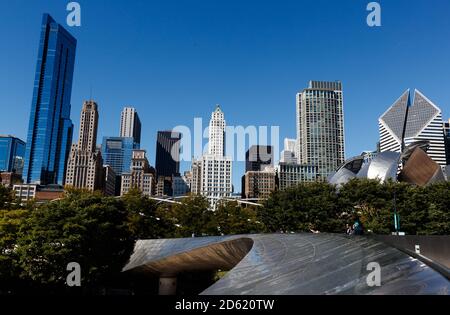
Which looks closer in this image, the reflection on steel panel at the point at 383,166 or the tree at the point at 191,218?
the tree at the point at 191,218

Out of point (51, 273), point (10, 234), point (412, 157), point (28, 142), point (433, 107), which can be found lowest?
point (51, 273)

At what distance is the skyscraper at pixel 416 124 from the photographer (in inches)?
7402

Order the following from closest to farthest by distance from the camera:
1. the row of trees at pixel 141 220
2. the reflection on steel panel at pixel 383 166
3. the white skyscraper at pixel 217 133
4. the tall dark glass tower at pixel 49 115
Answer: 1. the row of trees at pixel 141 220
2. the reflection on steel panel at pixel 383 166
3. the tall dark glass tower at pixel 49 115
4. the white skyscraper at pixel 217 133

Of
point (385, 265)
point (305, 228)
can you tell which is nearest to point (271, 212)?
point (305, 228)

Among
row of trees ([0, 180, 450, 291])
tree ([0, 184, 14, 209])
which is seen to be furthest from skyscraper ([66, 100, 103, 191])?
row of trees ([0, 180, 450, 291])

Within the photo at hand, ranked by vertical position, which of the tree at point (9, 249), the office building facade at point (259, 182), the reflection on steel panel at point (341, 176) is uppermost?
the office building facade at point (259, 182)

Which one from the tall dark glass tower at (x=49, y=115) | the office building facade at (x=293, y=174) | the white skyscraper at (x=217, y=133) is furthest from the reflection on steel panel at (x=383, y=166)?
the tall dark glass tower at (x=49, y=115)

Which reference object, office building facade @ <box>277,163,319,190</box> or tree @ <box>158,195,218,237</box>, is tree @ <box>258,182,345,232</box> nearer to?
tree @ <box>158,195,218,237</box>

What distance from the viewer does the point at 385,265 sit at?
890 cm

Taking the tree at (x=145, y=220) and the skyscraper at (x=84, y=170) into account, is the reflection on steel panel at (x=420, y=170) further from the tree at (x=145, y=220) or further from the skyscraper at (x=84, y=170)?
the skyscraper at (x=84, y=170)

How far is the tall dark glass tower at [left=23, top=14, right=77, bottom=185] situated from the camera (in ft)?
596

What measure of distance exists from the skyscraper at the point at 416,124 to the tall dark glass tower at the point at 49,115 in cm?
15814
